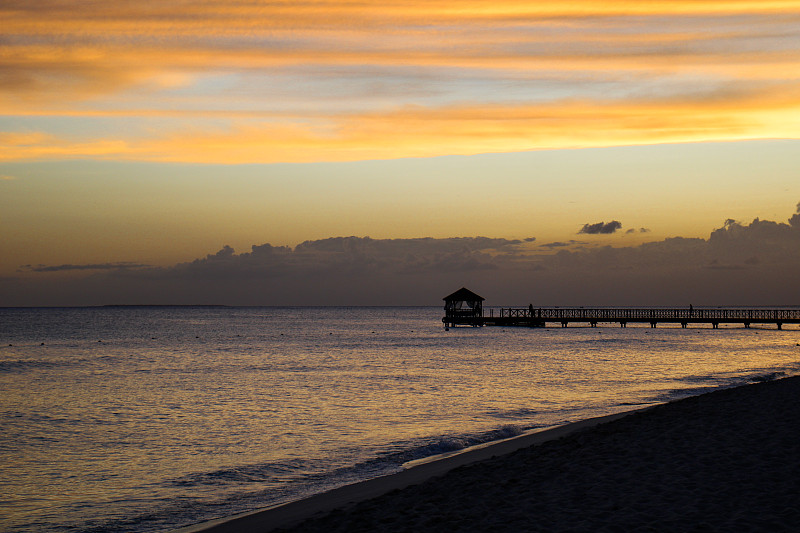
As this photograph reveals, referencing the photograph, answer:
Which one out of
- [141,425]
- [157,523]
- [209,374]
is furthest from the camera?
[209,374]

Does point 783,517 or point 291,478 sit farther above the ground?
point 783,517

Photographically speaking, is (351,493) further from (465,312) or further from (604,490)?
(465,312)

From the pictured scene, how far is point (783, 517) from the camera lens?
25.0ft

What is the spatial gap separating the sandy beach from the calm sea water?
2.52m

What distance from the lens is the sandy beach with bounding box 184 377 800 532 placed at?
7949mm

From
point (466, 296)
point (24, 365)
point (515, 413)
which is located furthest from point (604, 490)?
point (466, 296)

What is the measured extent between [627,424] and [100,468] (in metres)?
11.6

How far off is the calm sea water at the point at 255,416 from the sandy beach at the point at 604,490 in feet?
8.27

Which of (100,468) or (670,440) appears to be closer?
(670,440)

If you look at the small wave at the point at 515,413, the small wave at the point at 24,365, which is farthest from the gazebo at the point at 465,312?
the small wave at the point at 515,413

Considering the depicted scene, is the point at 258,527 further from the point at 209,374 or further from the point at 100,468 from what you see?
the point at 209,374

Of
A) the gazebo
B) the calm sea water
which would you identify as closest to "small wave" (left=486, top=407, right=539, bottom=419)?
the calm sea water

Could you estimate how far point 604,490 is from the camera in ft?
30.5

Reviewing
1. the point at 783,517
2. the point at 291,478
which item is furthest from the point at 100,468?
the point at 783,517
